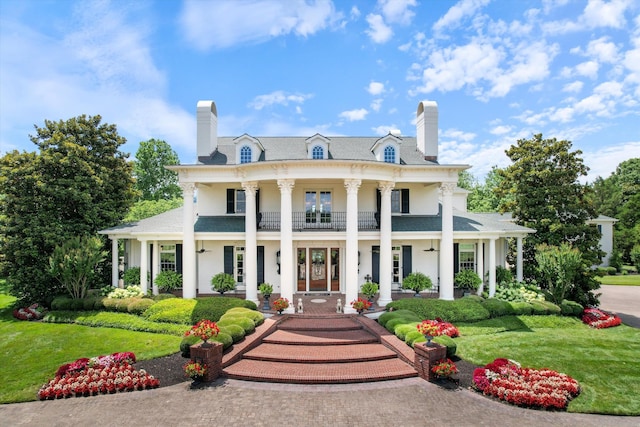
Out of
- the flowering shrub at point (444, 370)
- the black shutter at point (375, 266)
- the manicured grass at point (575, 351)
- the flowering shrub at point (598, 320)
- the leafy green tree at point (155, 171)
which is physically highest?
the leafy green tree at point (155, 171)

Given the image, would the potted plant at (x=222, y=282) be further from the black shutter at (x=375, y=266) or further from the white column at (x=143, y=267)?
the black shutter at (x=375, y=266)

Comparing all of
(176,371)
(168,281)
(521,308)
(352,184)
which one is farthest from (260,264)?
(521,308)

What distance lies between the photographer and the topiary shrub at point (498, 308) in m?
17.8

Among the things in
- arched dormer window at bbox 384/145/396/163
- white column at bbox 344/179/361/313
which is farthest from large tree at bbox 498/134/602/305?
white column at bbox 344/179/361/313

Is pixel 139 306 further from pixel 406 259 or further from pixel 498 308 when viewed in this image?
pixel 498 308

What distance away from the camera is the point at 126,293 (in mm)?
19438

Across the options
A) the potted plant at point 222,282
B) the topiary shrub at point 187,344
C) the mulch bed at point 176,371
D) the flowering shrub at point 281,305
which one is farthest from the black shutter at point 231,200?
the topiary shrub at point 187,344

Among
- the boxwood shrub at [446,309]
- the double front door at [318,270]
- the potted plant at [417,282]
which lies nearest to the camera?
the boxwood shrub at [446,309]

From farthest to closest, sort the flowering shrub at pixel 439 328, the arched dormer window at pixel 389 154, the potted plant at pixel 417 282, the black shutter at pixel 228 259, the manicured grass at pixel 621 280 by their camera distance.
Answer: the manicured grass at pixel 621 280 < the black shutter at pixel 228 259 < the potted plant at pixel 417 282 < the arched dormer window at pixel 389 154 < the flowering shrub at pixel 439 328

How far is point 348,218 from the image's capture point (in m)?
18.1

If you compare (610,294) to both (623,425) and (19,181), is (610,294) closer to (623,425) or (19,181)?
(623,425)

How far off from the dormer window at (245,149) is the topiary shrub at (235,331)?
9.65 meters

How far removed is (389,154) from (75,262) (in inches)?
700

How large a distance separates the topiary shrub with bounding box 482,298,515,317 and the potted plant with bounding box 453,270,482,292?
7.38 ft
